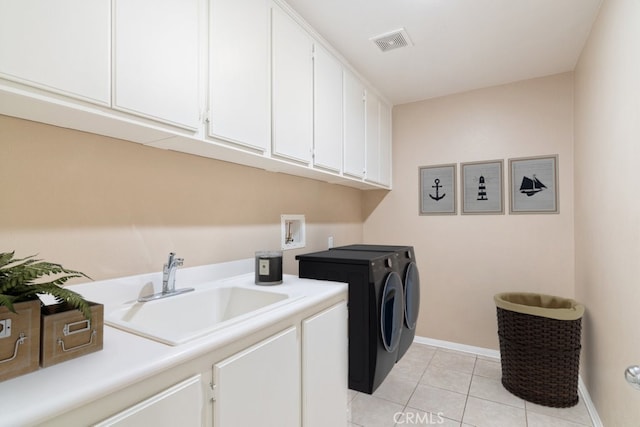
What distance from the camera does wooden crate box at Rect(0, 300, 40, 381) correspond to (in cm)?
64

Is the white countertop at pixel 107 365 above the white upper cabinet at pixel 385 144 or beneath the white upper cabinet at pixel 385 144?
beneath

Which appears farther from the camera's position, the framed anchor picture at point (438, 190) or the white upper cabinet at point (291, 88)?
the framed anchor picture at point (438, 190)

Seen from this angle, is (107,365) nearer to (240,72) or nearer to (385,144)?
(240,72)

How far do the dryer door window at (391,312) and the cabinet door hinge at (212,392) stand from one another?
0.98 m

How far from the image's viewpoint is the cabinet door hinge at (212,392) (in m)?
0.91

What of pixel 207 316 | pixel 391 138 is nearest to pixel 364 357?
pixel 207 316

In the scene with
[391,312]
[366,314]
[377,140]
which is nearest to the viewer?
[366,314]

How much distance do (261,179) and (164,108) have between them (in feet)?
3.07

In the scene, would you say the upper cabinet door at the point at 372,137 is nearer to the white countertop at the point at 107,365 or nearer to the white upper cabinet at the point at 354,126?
the white upper cabinet at the point at 354,126

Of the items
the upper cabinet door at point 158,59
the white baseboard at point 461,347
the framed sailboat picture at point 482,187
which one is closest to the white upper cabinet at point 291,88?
the upper cabinet door at point 158,59

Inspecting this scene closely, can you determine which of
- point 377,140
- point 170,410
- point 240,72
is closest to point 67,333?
point 170,410

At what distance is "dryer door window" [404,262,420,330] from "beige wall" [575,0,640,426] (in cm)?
104

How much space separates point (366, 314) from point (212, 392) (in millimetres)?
922

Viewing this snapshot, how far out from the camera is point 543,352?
2096 mm
